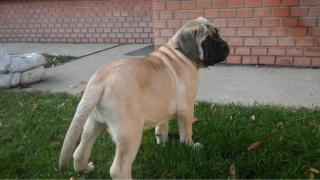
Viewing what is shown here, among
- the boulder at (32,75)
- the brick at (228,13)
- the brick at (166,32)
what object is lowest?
the boulder at (32,75)

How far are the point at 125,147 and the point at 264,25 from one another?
431cm

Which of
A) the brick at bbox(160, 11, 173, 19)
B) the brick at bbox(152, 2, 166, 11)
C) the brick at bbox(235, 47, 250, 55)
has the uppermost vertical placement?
the brick at bbox(152, 2, 166, 11)

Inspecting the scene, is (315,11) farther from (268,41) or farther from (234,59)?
(234,59)

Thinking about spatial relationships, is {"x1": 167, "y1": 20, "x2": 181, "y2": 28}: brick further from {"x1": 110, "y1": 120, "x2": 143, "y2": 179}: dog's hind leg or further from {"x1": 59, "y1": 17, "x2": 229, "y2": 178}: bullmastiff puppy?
{"x1": 110, "y1": 120, "x2": 143, "y2": 179}: dog's hind leg

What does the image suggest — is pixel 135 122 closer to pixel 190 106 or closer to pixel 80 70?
pixel 190 106

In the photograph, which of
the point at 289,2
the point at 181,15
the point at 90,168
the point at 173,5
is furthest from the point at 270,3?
the point at 90,168

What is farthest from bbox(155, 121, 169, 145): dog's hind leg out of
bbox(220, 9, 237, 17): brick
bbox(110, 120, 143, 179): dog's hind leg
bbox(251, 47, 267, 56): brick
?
bbox(220, 9, 237, 17): brick

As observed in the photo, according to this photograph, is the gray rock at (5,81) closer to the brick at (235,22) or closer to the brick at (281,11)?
the brick at (235,22)

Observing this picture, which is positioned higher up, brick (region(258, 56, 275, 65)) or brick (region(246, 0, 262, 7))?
brick (region(246, 0, 262, 7))

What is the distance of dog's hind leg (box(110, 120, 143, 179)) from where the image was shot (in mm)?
3176

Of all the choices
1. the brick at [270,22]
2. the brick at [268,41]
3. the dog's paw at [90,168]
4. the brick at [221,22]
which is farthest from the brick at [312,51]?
the dog's paw at [90,168]

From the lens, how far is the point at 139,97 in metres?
3.35

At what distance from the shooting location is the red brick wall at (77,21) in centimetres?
998

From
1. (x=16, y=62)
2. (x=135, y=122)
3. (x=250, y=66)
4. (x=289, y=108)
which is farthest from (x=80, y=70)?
(x=135, y=122)
